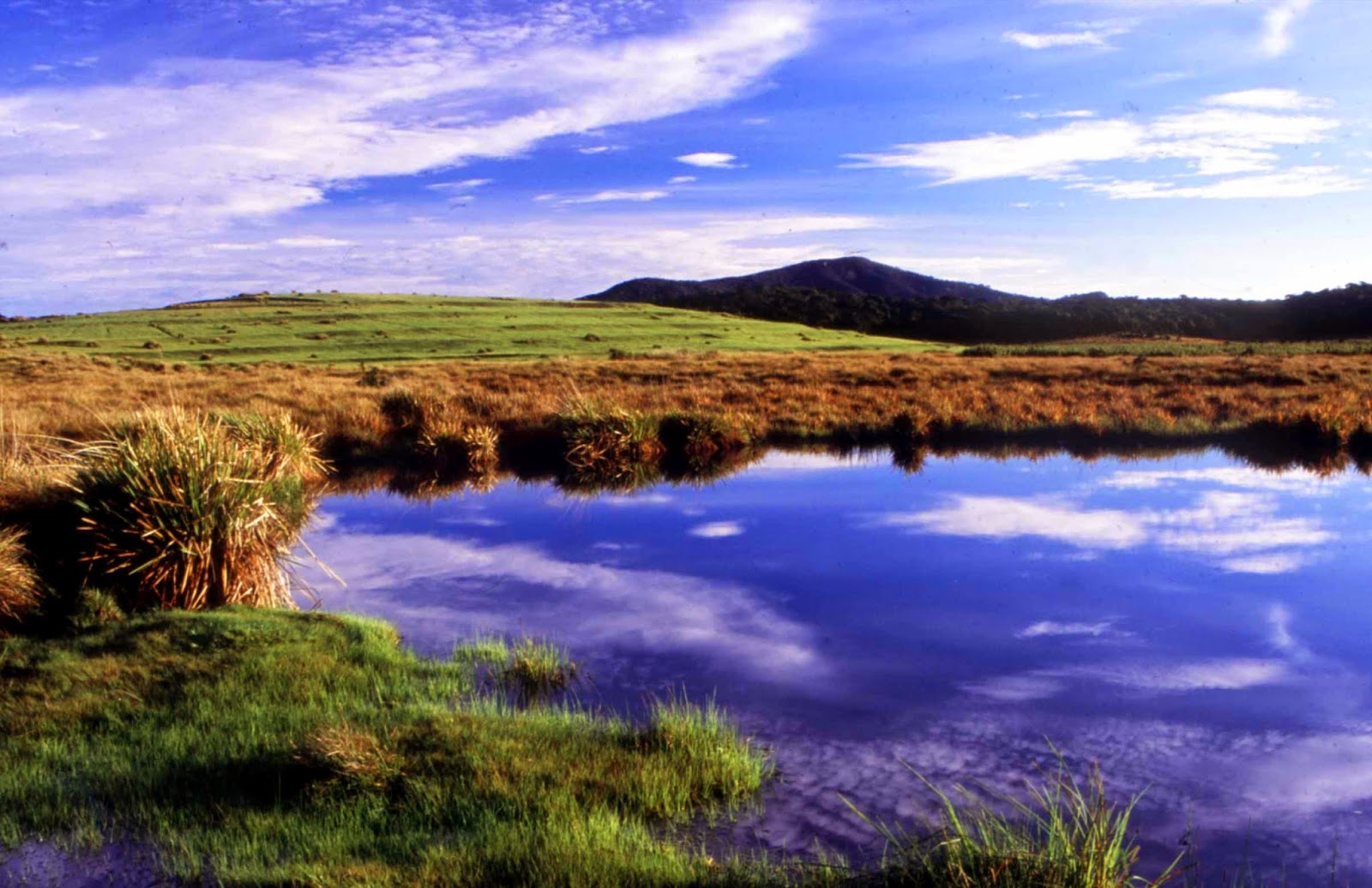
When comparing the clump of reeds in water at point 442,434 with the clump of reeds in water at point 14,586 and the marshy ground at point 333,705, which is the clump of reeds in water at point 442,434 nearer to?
the marshy ground at point 333,705

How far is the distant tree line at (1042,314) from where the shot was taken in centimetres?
8112

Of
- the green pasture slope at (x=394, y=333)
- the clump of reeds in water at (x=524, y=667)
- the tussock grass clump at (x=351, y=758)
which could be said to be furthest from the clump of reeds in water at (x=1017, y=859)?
the green pasture slope at (x=394, y=333)

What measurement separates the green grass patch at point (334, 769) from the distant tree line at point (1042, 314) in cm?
7858

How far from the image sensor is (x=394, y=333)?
57469 millimetres

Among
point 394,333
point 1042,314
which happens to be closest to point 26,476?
point 394,333

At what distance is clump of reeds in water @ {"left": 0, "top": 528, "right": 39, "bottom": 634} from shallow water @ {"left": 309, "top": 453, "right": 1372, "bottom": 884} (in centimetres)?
318

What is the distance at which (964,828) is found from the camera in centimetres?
607

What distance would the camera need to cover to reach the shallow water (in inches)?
278

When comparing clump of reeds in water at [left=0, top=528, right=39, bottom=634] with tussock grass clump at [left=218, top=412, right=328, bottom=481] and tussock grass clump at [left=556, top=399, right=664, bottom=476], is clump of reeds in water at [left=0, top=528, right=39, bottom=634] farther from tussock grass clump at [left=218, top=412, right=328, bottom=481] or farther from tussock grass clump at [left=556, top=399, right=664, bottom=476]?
tussock grass clump at [left=556, top=399, right=664, bottom=476]

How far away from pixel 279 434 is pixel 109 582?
28.8 ft

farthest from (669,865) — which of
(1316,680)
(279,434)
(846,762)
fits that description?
(279,434)

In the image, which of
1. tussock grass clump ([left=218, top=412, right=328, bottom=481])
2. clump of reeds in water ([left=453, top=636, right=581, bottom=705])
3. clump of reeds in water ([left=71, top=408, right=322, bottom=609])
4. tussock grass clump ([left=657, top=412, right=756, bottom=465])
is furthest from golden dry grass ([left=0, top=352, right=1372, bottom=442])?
clump of reeds in water ([left=453, top=636, right=581, bottom=705])

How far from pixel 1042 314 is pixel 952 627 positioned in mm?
89651

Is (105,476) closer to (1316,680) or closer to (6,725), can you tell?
(6,725)
